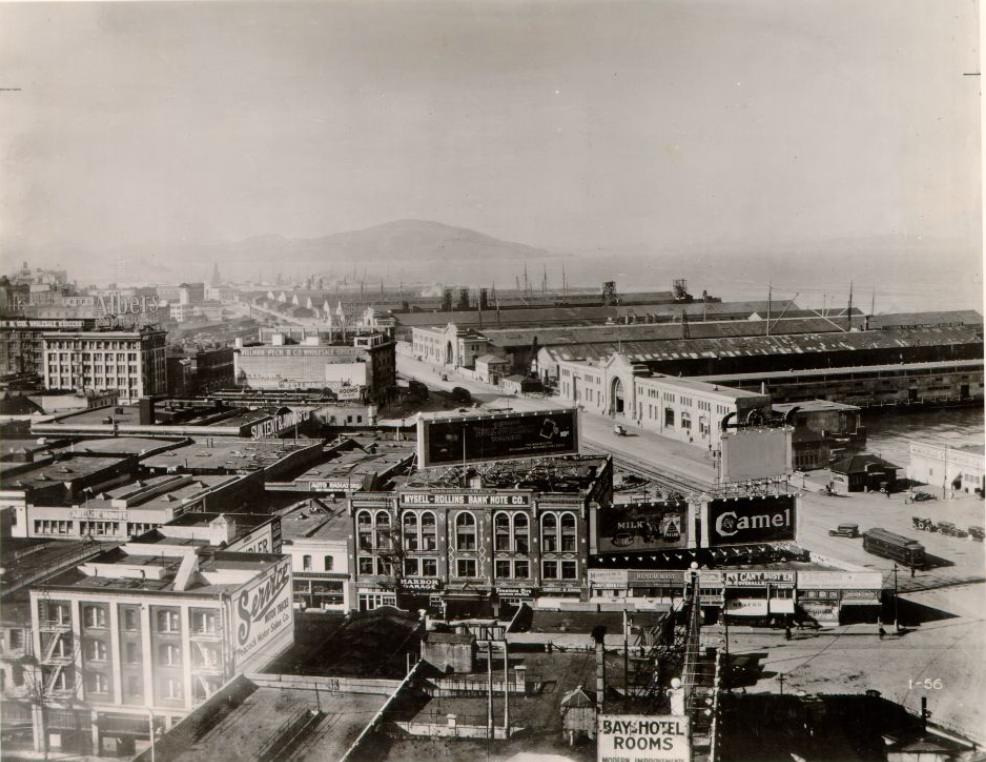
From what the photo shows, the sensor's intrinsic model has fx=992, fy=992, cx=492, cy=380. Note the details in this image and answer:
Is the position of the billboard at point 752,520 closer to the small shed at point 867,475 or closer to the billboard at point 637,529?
the billboard at point 637,529

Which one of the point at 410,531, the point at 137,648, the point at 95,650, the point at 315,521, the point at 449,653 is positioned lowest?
the point at 95,650

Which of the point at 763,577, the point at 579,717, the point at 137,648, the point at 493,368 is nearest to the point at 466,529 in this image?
the point at 763,577

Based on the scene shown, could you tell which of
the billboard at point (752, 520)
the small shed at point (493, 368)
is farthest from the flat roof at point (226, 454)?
the small shed at point (493, 368)

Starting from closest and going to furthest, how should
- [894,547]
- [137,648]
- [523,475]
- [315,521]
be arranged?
[137,648] < [523,475] < [894,547] < [315,521]

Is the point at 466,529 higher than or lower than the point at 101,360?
lower

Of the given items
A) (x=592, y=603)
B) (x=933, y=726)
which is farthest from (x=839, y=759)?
(x=592, y=603)

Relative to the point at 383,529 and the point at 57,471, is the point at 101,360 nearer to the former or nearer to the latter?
the point at 57,471

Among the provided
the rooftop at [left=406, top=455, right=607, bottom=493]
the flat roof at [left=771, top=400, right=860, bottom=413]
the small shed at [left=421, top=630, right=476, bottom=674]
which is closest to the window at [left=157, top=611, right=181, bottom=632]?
the small shed at [left=421, top=630, right=476, bottom=674]

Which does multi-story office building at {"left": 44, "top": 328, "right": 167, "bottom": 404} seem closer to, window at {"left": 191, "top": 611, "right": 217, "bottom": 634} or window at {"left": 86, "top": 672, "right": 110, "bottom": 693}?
window at {"left": 86, "top": 672, "right": 110, "bottom": 693}
